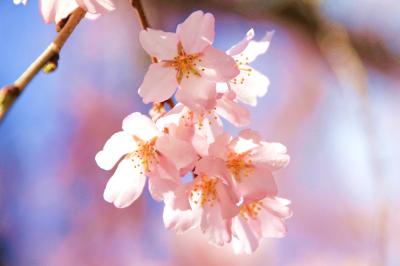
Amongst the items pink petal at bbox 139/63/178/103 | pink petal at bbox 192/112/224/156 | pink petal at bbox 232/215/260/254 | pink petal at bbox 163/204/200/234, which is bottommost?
pink petal at bbox 232/215/260/254

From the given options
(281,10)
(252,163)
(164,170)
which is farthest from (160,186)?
(281,10)

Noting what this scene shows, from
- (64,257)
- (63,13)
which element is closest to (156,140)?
(63,13)

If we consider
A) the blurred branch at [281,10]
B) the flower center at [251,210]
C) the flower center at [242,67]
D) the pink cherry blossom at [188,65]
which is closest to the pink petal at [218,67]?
the pink cherry blossom at [188,65]

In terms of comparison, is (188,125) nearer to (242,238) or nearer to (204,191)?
(204,191)

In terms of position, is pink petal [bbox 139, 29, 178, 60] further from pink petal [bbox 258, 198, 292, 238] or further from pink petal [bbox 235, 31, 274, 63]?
pink petal [bbox 258, 198, 292, 238]

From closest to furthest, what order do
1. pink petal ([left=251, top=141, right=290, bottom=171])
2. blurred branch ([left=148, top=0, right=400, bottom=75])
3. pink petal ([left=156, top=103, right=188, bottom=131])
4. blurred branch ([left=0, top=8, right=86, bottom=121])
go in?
1. blurred branch ([left=0, top=8, right=86, bottom=121])
2. pink petal ([left=156, top=103, right=188, bottom=131])
3. pink petal ([left=251, top=141, right=290, bottom=171])
4. blurred branch ([left=148, top=0, right=400, bottom=75])

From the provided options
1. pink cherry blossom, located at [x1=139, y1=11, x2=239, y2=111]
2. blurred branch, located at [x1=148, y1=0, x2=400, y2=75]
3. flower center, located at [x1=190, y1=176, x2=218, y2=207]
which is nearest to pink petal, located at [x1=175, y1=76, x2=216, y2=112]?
pink cherry blossom, located at [x1=139, y1=11, x2=239, y2=111]
